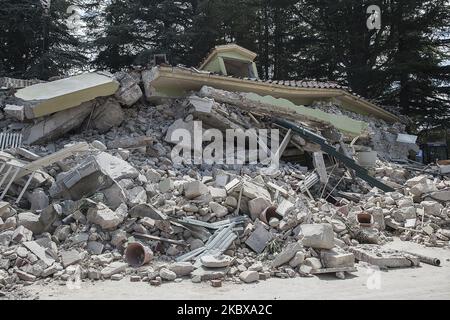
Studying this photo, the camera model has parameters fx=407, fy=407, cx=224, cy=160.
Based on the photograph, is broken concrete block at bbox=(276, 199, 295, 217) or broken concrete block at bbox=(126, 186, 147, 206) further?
broken concrete block at bbox=(276, 199, 295, 217)

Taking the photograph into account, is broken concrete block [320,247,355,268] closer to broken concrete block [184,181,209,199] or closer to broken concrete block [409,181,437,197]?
broken concrete block [184,181,209,199]

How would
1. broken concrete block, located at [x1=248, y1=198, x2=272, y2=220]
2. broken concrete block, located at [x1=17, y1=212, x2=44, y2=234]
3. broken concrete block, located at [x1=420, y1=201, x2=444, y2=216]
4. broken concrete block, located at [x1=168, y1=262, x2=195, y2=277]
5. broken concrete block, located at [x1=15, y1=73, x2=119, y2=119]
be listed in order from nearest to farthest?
broken concrete block, located at [x1=168, y1=262, x2=195, y2=277] → broken concrete block, located at [x1=17, y1=212, x2=44, y2=234] → broken concrete block, located at [x1=248, y1=198, x2=272, y2=220] → broken concrete block, located at [x1=420, y1=201, x2=444, y2=216] → broken concrete block, located at [x1=15, y1=73, x2=119, y2=119]

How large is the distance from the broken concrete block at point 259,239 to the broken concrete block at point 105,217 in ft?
7.36

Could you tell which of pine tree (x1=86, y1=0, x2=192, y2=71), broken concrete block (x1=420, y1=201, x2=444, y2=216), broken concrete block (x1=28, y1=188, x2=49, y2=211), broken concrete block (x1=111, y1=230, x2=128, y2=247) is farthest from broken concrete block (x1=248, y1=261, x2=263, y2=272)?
pine tree (x1=86, y1=0, x2=192, y2=71)

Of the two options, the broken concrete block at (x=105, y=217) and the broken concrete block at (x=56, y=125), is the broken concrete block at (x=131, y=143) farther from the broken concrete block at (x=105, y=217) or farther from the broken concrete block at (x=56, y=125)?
the broken concrete block at (x=105, y=217)

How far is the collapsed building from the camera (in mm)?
6289

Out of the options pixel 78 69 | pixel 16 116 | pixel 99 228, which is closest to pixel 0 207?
pixel 99 228

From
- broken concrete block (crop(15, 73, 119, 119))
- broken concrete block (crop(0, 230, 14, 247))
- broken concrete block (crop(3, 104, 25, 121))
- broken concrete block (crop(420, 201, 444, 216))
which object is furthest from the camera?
broken concrete block (crop(3, 104, 25, 121))

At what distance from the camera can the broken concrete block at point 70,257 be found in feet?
20.1

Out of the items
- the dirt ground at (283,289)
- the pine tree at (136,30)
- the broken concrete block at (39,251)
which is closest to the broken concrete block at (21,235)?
the broken concrete block at (39,251)

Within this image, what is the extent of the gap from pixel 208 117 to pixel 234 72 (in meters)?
6.24

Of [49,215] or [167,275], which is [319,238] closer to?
[167,275]

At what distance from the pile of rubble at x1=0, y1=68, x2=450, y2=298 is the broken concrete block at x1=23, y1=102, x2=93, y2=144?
3 centimetres
